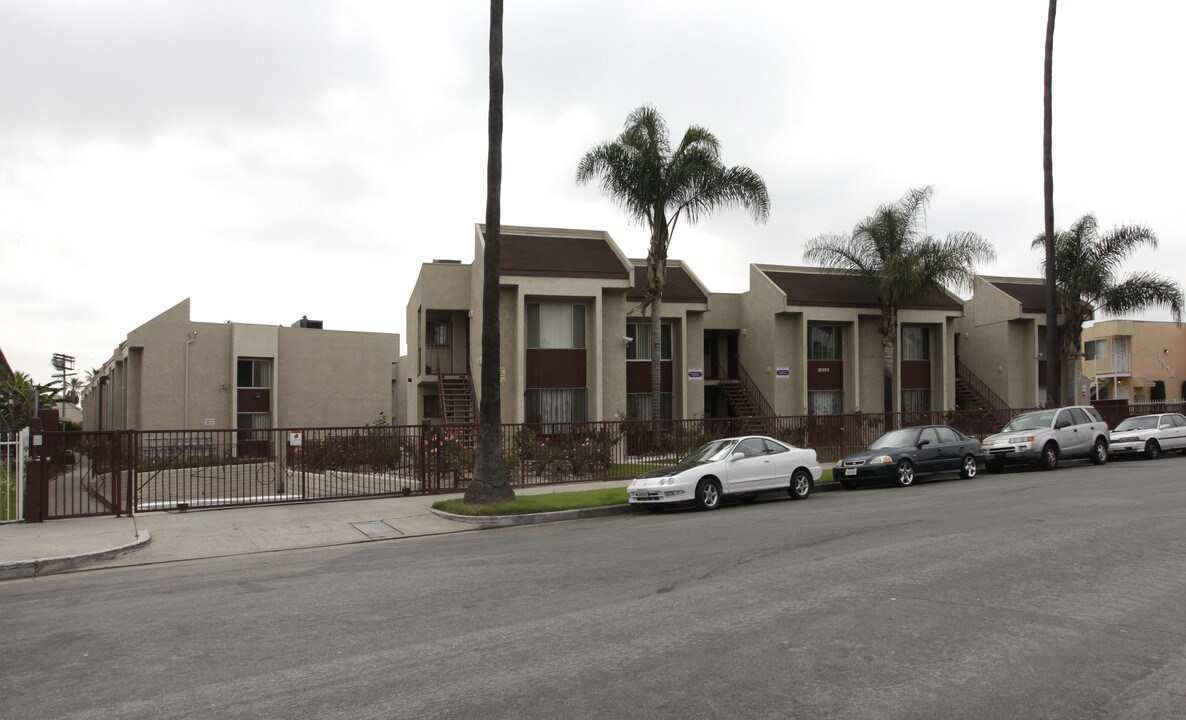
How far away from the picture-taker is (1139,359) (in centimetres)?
5488

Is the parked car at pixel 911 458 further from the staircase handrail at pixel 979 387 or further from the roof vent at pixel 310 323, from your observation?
the roof vent at pixel 310 323

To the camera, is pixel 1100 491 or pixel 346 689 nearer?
pixel 346 689

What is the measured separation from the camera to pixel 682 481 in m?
15.4

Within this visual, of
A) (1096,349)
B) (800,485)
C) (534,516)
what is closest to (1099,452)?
(800,485)

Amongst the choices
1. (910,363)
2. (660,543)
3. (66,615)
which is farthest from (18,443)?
(910,363)

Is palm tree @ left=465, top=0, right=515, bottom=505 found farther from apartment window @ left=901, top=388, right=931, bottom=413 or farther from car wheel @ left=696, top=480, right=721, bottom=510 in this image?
apartment window @ left=901, top=388, right=931, bottom=413

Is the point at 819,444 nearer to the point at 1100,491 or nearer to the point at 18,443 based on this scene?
the point at 1100,491

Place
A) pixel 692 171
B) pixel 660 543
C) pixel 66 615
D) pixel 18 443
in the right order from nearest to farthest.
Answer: pixel 66 615 < pixel 660 543 < pixel 18 443 < pixel 692 171

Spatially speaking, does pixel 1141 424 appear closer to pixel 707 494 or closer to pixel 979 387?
pixel 979 387

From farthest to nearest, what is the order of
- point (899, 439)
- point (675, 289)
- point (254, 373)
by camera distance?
point (254, 373) → point (675, 289) → point (899, 439)

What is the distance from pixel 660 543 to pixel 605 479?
9.09 meters

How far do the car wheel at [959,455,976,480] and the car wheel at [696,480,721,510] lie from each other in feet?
26.0

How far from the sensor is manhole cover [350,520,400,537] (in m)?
13.5

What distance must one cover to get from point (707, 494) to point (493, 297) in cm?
554
